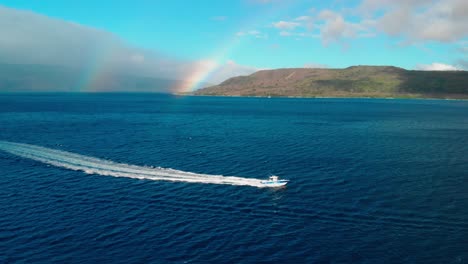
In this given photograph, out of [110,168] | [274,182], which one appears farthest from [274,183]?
[110,168]

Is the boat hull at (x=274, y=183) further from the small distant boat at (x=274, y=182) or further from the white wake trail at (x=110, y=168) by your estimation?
the white wake trail at (x=110, y=168)

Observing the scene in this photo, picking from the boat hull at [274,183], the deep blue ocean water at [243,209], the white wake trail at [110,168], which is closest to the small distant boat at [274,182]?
the boat hull at [274,183]

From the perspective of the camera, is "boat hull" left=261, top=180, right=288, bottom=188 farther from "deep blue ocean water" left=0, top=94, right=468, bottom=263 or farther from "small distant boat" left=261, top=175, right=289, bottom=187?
"deep blue ocean water" left=0, top=94, right=468, bottom=263

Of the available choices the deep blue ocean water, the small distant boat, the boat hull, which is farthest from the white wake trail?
the deep blue ocean water

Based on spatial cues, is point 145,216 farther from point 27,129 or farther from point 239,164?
point 27,129

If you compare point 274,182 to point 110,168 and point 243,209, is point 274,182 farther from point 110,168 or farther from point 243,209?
point 110,168

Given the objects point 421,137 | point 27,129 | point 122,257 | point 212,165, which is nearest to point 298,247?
point 122,257

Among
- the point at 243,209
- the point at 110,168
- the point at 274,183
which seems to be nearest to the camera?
the point at 243,209

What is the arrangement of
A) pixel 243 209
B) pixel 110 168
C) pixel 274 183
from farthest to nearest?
pixel 110 168
pixel 274 183
pixel 243 209
